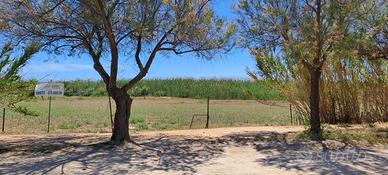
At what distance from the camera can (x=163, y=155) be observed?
10531 millimetres

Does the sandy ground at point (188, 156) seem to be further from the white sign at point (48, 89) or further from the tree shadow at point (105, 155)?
the white sign at point (48, 89)

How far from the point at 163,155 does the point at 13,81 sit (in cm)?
602

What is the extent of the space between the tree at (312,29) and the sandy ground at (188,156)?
8.13 ft

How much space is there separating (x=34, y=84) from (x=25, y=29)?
323 cm

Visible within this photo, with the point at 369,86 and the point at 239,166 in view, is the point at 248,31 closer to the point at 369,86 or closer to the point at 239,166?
the point at 239,166

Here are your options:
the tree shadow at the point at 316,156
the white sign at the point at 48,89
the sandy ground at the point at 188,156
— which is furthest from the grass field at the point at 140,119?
the tree shadow at the point at 316,156

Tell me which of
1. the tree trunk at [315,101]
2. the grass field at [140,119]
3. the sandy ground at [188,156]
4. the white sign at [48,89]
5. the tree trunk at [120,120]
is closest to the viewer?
the sandy ground at [188,156]

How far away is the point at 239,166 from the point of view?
369 inches

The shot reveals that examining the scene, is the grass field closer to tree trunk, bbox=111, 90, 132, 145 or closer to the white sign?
the white sign

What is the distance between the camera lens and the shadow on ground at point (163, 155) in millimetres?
9016

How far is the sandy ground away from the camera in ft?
29.4

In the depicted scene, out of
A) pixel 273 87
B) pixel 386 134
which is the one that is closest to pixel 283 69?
pixel 273 87

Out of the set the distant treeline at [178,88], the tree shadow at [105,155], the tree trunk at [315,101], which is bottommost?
the tree shadow at [105,155]

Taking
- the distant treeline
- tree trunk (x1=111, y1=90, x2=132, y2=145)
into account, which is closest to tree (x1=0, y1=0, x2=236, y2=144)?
tree trunk (x1=111, y1=90, x2=132, y2=145)
